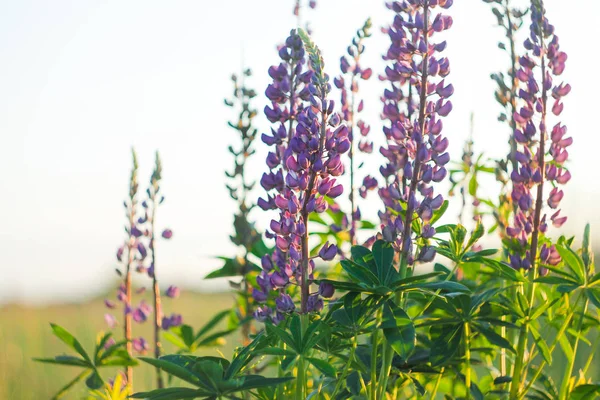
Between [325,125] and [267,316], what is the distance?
611 millimetres

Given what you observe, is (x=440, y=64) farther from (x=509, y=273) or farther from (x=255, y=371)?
(x=255, y=371)

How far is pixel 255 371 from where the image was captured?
2.85 m

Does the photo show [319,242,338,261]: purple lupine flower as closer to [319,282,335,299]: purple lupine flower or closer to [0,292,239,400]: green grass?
[319,282,335,299]: purple lupine flower

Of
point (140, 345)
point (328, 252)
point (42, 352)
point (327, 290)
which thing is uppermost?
point (328, 252)

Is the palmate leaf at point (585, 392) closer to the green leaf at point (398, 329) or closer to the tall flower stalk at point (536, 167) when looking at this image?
the tall flower stalk at point (536, 167)

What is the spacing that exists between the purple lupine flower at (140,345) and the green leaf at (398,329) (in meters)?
1.47

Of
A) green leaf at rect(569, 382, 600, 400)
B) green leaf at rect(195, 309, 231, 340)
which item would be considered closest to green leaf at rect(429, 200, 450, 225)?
green leaf at rect(569, 382, 600, 400)

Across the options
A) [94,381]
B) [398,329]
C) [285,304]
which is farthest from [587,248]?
[94,381]

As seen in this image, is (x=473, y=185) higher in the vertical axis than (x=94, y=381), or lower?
higher

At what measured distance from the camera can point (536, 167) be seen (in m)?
2.41

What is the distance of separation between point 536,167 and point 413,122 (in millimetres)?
497

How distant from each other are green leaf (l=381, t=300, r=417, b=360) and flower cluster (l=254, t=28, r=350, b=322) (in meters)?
0.17

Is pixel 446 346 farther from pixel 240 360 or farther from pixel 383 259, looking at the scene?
pixel 240 360

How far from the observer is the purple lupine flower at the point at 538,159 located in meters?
2.37
